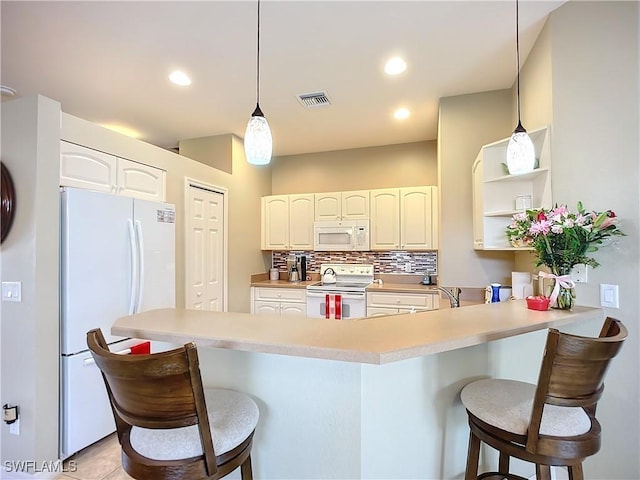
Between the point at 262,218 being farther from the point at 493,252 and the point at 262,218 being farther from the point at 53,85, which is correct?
the point at 493,252

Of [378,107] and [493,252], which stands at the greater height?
[378,107]

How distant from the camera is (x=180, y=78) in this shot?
2.77m

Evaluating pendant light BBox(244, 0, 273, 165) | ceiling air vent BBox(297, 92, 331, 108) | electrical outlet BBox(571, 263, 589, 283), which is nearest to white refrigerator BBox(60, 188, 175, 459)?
pendant light BBox(244, 0, 273, 165)

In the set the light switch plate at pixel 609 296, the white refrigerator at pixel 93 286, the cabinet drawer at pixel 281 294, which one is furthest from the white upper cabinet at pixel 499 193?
the white refrigerator at pixel 93 286

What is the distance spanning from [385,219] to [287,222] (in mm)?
1408

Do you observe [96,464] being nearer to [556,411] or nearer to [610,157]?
[556,411]

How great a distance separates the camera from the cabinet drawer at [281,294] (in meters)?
4.31

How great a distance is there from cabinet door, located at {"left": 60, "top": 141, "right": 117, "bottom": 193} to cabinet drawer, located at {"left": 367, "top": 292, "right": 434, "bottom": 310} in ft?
9.47

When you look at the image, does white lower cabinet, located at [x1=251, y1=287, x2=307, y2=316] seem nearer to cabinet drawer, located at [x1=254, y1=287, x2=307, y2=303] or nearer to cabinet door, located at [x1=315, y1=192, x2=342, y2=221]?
cabinet drawer, located at [x1=254, y1=287, x2=307, y2=303]

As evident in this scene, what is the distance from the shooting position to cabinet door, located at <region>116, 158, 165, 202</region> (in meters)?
2.58

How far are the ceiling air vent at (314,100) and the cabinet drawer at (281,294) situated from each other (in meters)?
2.26

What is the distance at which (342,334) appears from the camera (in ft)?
4.02

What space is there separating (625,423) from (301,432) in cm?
173

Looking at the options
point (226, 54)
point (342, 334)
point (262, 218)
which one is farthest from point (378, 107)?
point (342, 334)
